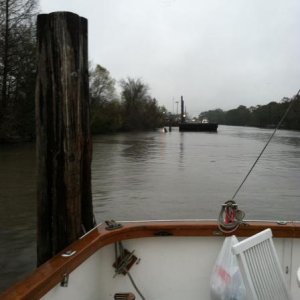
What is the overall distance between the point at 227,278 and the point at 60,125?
1.65 metres

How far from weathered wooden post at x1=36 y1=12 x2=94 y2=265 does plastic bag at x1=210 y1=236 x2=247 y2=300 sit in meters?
1.16

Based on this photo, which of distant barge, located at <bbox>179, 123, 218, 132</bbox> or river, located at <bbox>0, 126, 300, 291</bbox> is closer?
river, located at <bbox>0, 126, 300, 291</bbox>

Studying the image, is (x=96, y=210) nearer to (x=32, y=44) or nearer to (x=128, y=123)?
(x=32, y=44)

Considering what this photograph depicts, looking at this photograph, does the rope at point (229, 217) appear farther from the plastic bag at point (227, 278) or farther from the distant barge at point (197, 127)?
the distant barge at point (197, 127)

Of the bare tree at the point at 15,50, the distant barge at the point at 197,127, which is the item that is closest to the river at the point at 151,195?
the bare tree at the point at 15,50

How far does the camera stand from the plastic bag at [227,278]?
9.68 ft

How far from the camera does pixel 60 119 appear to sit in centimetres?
342

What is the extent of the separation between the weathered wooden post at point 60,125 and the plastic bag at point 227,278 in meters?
1.16

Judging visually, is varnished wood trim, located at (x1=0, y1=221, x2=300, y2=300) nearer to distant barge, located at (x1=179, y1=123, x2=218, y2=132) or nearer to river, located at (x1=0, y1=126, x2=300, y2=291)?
river, located at (x1=0, y1=126, x2=300, y2=291)

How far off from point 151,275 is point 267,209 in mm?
7470

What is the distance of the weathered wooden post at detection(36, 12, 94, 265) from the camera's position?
3410mm

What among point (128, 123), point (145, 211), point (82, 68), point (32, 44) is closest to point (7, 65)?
point (32, 44)

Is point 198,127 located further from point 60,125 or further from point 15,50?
point 60,125


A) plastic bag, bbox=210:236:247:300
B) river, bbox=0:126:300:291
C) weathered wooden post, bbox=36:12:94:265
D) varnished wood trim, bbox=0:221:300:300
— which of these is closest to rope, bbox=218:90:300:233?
varnished wood trim, bbox=0:221:300:300
